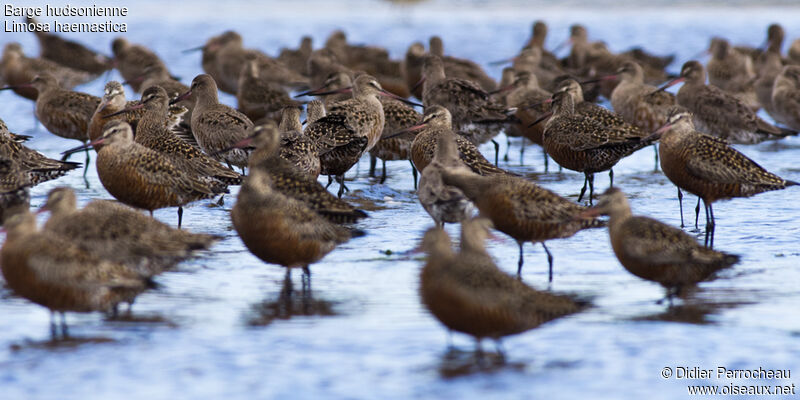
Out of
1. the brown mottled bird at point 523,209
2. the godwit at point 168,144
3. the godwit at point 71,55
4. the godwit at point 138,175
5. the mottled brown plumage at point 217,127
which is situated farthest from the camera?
the godwit at point 71,55

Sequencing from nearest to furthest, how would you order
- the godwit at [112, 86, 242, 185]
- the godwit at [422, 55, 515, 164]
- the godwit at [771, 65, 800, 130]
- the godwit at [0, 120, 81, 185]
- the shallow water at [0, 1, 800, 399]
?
the shallow water at [0, 1, 800, 399] → the godwit at [0, 120, 81, 185] → the godwit at [112, 86, 242, 185] → the godwit at [422, 55, 515, 164] → the godwit at [771, 65, 800, 130]

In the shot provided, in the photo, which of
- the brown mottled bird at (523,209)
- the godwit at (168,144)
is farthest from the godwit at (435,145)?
the godwit at (168,144)

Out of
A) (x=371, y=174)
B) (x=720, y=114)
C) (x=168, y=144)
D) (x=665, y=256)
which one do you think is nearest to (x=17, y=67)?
(x=371, y=174)

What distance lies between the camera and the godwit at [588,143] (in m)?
8.31

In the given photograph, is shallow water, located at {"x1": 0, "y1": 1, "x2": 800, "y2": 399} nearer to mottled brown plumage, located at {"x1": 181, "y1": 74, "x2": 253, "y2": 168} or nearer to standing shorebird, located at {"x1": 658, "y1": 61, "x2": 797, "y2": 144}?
mottled brown plumage, located at {"x1": 181, "y1": 74, "x2": 253, "y2": 168}

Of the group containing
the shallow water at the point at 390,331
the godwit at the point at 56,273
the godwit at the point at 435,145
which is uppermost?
the godwit at the point at 435,145

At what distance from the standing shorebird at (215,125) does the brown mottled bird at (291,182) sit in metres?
1.91

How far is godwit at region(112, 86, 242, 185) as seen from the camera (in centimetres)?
748

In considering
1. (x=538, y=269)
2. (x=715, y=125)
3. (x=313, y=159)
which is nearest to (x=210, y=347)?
(x=538, y=269)

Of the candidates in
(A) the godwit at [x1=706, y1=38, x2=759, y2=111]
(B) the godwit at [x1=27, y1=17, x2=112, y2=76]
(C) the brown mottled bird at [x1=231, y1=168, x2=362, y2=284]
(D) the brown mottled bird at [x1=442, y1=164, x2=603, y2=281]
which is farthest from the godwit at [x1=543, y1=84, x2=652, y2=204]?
(B) the godwit at [x1=27, y1=17, x2=112, y2=76]

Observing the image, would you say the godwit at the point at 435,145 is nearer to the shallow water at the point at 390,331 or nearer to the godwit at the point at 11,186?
the shallow water at the point at 390,331

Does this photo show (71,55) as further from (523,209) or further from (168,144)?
(523,209)

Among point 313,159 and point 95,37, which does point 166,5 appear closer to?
point 95,37

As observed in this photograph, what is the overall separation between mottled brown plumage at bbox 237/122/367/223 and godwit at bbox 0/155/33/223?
4.80ft
